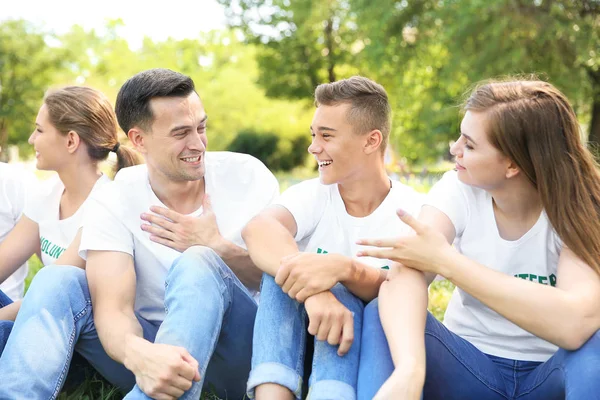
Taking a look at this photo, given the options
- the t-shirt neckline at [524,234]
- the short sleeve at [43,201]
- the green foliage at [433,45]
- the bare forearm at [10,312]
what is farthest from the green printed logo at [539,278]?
the green foliage at [433,45]

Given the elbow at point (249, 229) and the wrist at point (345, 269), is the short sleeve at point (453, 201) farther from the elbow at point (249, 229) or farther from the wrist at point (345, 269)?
→ the elbow at point (249, 229)

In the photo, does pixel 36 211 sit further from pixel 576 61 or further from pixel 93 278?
pixel 576 61

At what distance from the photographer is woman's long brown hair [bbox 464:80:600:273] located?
105 inches

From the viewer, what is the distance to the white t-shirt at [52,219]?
12.2 ft

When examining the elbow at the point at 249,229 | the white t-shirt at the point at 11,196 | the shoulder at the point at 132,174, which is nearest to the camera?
the elbow at the point at 249,229

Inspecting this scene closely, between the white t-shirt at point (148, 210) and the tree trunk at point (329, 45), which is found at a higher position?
the tree trunk at point (329, 45)

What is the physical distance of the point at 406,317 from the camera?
2.53m

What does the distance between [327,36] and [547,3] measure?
455 inches

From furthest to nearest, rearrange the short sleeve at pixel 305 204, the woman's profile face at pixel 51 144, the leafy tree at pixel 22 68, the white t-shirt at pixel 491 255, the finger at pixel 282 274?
the leafy tree at pixel 22 68
the woman's profile face at pixel 51 144
the short sleeve at pixel 305 204
the white t-shirt at pixel 491 255
the finger at pixel 282 274

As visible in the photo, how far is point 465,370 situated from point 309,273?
693mm

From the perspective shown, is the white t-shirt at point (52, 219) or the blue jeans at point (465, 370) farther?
the white t-shirt at point (52, 219)

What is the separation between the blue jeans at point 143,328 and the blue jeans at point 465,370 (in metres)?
0.58

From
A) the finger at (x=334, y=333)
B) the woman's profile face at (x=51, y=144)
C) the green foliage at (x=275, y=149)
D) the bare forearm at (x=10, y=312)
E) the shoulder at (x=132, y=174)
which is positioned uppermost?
Result: the woman's profile face at (x=51, y=144)

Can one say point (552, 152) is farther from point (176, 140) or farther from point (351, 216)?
point (176, 140)
